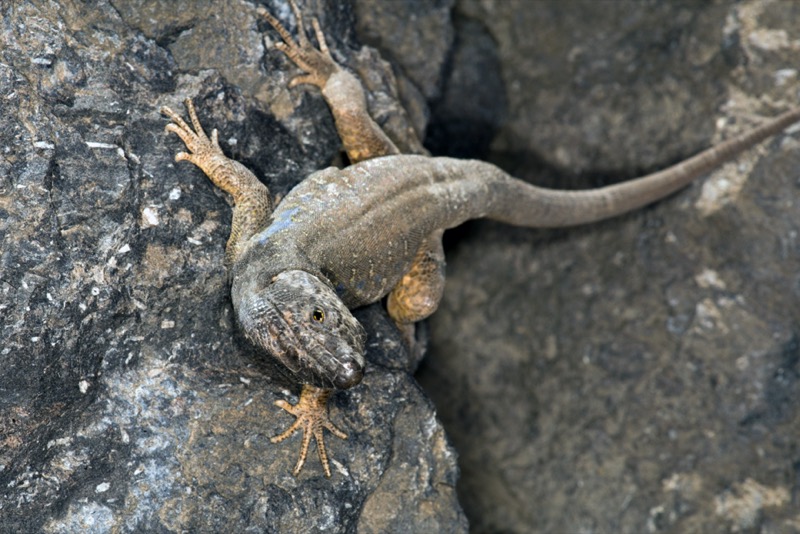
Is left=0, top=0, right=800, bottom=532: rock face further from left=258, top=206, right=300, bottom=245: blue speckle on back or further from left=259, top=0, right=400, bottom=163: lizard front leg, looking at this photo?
left=258, top=206, right=300, bottom=245: blue speckle on back

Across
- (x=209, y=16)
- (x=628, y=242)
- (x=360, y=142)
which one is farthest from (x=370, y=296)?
(x=628, y=242)

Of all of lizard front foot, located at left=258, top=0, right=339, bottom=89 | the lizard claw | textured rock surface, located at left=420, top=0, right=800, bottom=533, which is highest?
lizard front foot, located at left=258, top=0, right=339, bottom=89

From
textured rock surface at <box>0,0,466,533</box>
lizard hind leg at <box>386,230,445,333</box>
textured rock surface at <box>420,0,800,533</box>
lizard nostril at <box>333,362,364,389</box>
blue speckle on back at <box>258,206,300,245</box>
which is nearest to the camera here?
lizard nostril at <box>333,362,364,389</box>

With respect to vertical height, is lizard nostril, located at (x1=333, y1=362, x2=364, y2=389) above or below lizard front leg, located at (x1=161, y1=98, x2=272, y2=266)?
below

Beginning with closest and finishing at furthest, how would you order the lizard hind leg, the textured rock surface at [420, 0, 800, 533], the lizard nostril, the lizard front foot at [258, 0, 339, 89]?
the lizard nostril
the lizard front foot at [258, 0, 339, 89]
the lizard hind leg
the textured rock surface at [420, 0, 800, 533]

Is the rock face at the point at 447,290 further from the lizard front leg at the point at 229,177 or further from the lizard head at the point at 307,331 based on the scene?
the lizard head at the point at 307,331

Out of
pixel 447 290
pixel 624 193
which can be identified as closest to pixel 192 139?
pixel 447 290

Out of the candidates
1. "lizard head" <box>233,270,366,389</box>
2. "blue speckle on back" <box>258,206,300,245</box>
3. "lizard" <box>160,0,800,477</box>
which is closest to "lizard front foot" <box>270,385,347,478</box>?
"lizard" <box>160,0,800,477</box>

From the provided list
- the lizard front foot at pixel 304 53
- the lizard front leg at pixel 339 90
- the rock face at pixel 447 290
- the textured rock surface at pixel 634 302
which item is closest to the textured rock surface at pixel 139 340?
the rock face at pixel 447 290

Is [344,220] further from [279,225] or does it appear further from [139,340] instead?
[139,340]
